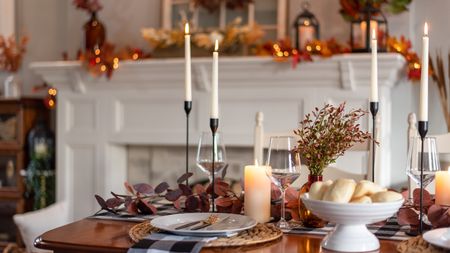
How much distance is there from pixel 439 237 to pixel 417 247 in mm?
48

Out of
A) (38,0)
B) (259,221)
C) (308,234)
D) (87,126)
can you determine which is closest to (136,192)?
(259,221)

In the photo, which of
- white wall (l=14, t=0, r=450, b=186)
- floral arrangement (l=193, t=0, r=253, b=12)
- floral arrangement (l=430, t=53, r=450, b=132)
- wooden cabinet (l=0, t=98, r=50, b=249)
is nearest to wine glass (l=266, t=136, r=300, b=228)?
floral arrangement (l=430, t=53, r=450, b=132)

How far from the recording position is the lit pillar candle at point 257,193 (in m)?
1.61

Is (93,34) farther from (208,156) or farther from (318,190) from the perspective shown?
(318,190)

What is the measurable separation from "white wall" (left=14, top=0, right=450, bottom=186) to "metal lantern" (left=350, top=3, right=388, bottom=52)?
0.18 metres

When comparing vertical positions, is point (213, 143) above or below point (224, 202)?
above

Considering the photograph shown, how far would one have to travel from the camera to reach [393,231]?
1514 millimetres

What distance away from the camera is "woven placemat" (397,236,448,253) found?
1266 mm

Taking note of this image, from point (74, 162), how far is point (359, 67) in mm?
1838

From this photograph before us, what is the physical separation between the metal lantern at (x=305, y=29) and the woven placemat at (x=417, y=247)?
2.11m

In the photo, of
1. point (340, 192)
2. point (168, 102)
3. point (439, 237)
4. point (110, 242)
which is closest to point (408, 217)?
point (439, 237)

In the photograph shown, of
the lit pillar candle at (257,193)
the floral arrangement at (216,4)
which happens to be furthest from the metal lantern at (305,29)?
the lit pillar candle at (257,193)

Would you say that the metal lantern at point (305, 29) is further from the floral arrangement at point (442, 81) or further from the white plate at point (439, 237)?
the white plate at point (439, 237)

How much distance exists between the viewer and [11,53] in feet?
14.2
